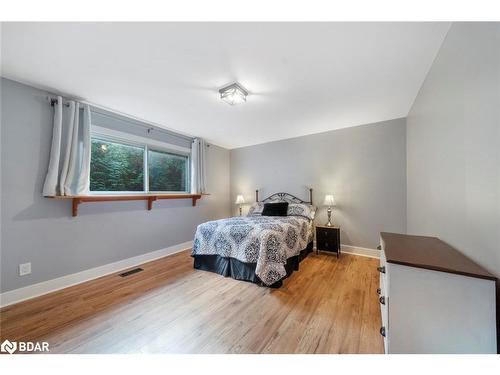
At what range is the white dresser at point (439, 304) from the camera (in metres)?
0.83

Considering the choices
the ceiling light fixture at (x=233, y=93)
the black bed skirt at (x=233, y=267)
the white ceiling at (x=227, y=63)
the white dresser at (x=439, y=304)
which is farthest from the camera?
the black bed skirt at (x=233, y=267)

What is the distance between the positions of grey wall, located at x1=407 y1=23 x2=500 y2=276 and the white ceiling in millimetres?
343

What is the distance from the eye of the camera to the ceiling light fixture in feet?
6.68

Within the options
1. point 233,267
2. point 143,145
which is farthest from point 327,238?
point 143,145

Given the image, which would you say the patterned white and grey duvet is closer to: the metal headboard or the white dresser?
the metal headboard

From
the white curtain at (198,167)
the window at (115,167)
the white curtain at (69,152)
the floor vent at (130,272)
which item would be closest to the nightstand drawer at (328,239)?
the white curtain at (198,167)

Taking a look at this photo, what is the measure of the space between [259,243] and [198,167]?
7.59ft

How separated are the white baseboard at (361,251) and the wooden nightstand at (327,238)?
0.32m

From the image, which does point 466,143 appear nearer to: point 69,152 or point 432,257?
point 432,257

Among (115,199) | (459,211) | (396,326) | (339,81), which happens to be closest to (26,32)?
(115,199)

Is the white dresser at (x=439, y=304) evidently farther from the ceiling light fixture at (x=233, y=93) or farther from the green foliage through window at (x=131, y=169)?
the green foliage through window at (x=131, y=169)

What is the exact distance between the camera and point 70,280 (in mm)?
2260

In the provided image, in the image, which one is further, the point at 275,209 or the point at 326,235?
the point at 275,209

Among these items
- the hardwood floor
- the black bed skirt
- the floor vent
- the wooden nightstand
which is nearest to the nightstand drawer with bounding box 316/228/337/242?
the wooden nightstand
